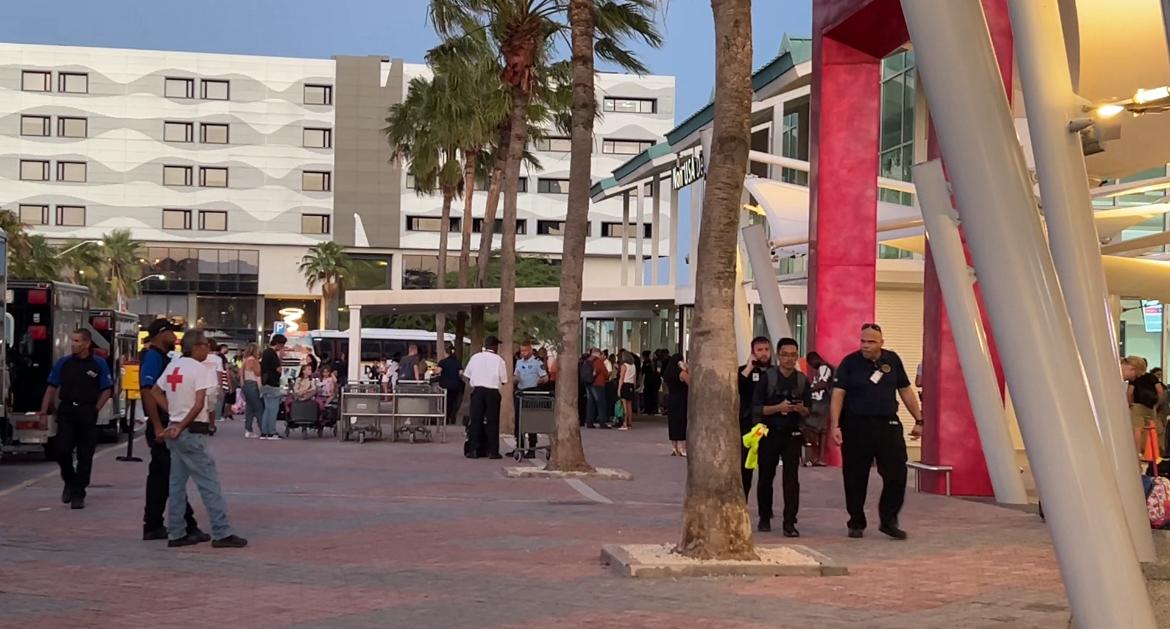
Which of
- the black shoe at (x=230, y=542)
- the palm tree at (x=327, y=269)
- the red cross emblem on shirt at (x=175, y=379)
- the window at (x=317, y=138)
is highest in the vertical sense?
the window at (x=317, y=138)

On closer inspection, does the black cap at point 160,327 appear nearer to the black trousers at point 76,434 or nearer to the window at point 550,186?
the black trousers at point 76,434

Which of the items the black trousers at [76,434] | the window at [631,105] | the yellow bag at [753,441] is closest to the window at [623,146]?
the window at [631,105]

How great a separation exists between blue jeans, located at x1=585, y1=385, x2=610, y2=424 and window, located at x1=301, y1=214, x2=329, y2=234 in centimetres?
5025

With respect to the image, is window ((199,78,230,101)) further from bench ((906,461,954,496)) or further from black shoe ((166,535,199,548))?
black shoe ((166,535,199,548))

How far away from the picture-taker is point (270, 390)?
3186 cm

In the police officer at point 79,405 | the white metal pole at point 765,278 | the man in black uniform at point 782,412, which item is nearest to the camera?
the man in black uniform at point 782,412

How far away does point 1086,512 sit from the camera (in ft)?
23.4

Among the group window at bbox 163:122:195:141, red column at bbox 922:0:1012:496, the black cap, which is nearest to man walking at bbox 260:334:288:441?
red column at bbox 922:0:1012:496

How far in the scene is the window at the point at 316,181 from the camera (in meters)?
88.2

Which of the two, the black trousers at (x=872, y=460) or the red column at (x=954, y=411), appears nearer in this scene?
the black trousers at (x=872, y=460)

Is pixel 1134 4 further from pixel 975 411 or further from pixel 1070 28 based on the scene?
pixel 975 411

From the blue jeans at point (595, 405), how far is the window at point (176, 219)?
52200 millimetres

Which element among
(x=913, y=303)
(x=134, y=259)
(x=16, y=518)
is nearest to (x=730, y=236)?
(x=16, y=518)

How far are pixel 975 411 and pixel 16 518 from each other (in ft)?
32.4
